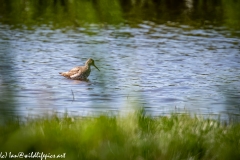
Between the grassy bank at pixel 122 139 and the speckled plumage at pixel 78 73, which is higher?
the grassy bank at pixel 122 139

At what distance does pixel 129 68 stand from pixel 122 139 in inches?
349

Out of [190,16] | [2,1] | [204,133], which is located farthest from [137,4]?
[204,133]

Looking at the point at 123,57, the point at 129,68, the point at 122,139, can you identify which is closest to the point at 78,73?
the point at 129,68

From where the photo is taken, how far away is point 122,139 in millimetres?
6051

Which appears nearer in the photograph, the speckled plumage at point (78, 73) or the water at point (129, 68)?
the water at point (129, 68)

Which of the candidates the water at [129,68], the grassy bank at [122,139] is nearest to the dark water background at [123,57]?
the water at [129,68]

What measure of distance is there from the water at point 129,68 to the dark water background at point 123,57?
0.06 ft

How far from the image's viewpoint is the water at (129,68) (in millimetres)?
6859

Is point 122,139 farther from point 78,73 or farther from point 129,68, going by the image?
point 129,68

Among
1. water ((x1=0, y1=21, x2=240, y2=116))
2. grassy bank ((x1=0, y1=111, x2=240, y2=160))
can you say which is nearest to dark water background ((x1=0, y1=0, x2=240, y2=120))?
water ((x1=0, y1=21, x2=240, y2=116))

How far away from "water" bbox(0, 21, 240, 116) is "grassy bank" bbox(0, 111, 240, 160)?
0.84ft

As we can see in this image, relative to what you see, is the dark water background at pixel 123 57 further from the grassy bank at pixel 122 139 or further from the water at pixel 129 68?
the grassy bank at pixel 122 139

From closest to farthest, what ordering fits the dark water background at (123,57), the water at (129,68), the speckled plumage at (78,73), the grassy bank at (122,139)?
the grassy bank at (122,139) < the dark water background at (123,57) < the water at (129,68) < the speckled plumage at (78,73)

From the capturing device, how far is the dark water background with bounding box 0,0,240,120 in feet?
21.4
